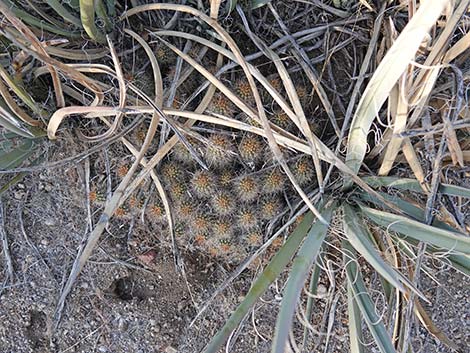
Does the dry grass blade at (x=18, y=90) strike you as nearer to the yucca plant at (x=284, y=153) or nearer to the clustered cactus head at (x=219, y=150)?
the yucca plant at (x=284, y=153)

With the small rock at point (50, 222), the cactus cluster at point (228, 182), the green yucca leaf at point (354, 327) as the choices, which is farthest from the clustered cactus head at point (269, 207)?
the small rock at point (50, 222)

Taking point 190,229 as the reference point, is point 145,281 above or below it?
below

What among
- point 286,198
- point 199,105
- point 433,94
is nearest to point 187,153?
point 199,105

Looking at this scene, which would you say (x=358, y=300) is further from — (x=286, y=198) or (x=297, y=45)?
(x=297, y=45)

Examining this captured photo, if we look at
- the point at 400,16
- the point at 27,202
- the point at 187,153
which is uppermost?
the point at 400,16

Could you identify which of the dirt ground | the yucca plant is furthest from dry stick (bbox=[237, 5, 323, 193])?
the dirt ground

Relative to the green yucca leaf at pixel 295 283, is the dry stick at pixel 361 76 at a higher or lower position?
higher

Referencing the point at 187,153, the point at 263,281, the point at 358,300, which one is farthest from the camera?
the point at 187,153

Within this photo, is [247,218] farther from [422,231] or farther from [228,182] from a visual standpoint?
[422,231]
